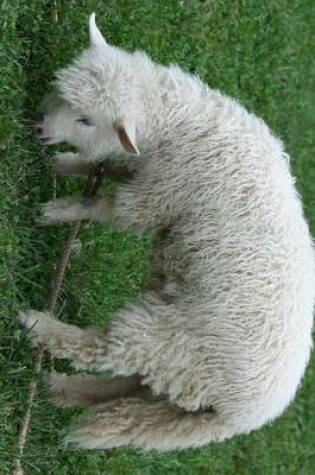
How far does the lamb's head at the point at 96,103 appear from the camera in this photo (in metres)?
4.78

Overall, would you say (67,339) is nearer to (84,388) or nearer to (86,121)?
(84,388)

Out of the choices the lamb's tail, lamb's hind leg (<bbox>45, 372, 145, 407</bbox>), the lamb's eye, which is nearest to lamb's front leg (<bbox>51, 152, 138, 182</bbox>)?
the lamb's eye

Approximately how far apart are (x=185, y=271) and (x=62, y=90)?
114 centimetres

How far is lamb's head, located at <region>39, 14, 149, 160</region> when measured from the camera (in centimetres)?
478

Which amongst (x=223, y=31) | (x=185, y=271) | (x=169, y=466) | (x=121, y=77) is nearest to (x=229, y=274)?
(x=185, y=271)

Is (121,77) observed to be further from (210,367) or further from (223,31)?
(223,31)

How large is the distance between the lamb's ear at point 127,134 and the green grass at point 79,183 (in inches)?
25.4

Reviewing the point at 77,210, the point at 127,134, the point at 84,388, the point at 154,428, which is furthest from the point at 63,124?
the point at 154,428

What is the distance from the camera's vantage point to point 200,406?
4.68 metres

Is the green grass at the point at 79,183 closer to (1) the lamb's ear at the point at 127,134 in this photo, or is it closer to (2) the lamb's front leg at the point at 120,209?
(2) the lamb's front leg at the point at 120,209

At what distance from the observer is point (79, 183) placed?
19.2 ft

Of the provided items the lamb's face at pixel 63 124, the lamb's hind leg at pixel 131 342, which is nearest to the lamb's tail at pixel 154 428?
the lamb's hind leg at pixel 131 342

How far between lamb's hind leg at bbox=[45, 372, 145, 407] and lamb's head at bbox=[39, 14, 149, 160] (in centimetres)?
133

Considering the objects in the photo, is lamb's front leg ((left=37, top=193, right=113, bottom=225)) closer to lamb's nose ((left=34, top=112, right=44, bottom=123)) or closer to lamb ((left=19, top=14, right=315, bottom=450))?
lamb ((left=19, top=14, right=315, bottom=450))
